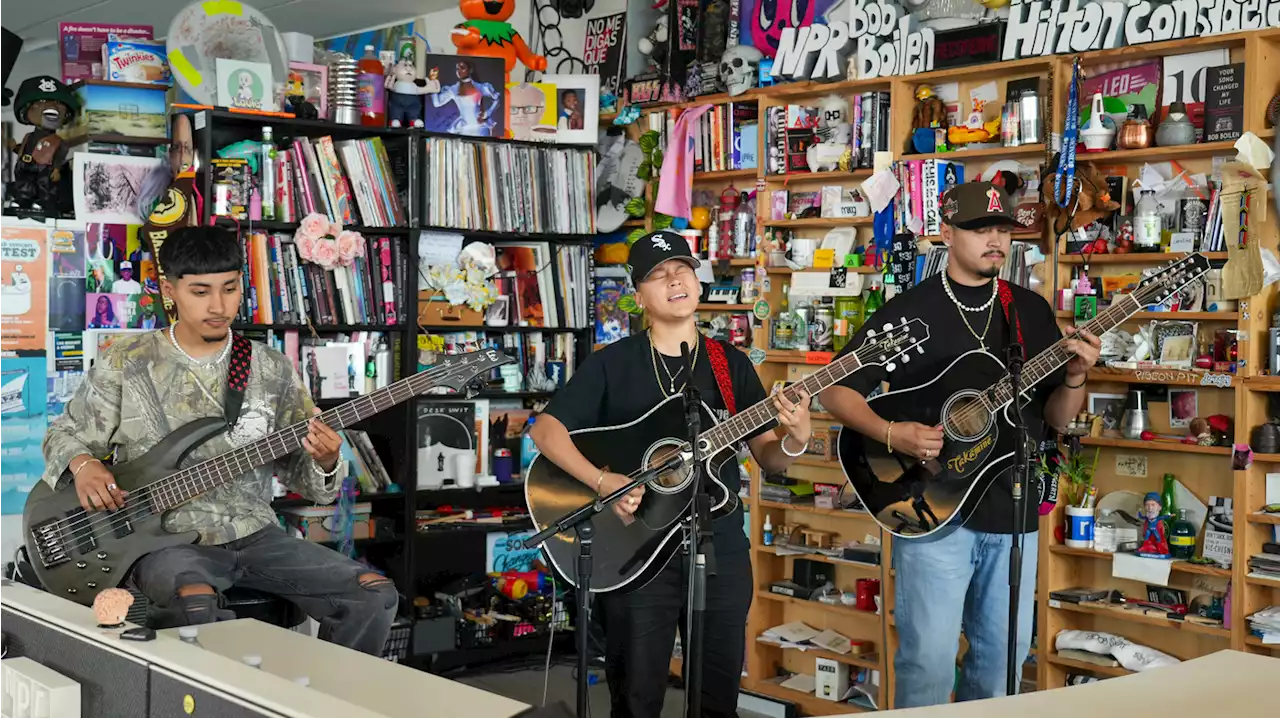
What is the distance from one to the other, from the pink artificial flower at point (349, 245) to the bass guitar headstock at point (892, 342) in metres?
2.34

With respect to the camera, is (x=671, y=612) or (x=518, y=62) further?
(x=518, y=62)

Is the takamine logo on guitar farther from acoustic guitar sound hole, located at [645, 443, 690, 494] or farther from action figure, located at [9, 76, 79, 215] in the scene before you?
action figure, located at [9, 76, 79, 215]

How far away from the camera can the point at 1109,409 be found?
4305mm

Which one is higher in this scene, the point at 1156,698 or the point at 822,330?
the point at 822,330

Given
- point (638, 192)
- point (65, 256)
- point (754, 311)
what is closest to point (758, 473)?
point (754, 311)

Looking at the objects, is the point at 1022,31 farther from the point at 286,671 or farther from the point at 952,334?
the point at 286,671

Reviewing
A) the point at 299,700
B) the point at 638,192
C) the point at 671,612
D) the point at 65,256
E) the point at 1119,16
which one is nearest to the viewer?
the point at 299,700

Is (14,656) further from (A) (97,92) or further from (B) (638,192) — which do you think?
(B) (638,192)

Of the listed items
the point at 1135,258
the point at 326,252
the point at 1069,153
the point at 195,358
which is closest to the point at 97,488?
the point at 195,358

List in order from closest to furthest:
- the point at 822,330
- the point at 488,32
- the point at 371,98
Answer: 1. the point at 822,330
2. the point at 371,98
3. the point at 488,32

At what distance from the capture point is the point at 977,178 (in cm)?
462

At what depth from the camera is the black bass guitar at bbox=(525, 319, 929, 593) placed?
3.12 meters

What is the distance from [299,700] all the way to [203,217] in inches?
134

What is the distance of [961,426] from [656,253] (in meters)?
0.93
